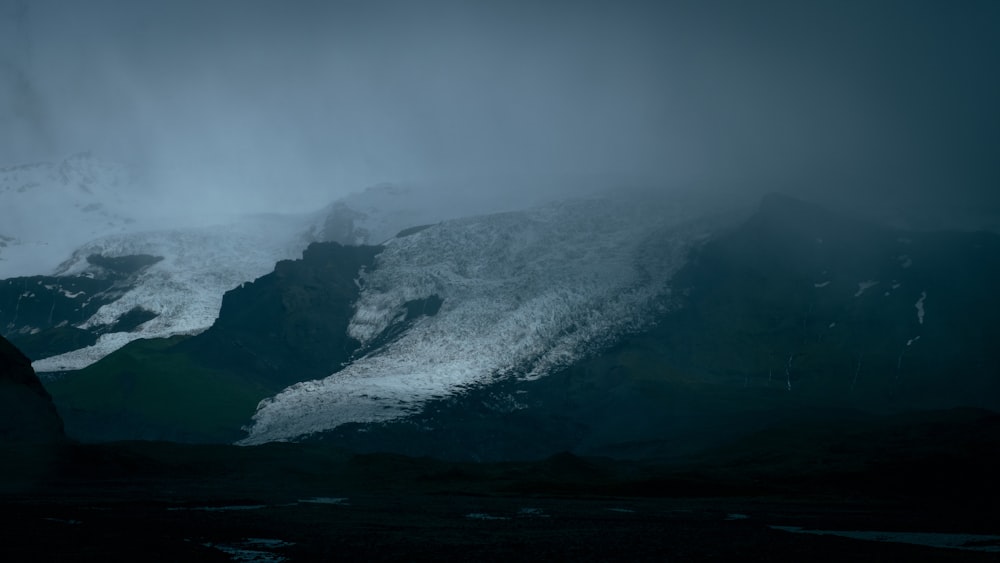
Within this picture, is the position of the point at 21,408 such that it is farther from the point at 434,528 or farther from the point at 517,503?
the point at 434,528

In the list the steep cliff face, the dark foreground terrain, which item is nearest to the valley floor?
the dark foreground terrain

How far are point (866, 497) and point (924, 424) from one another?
6059cm

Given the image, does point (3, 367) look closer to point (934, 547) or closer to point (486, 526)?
point (486, 526)

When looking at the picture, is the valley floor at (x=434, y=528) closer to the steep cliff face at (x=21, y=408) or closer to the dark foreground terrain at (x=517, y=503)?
the dark foreground terrain at (x=517, y=503)

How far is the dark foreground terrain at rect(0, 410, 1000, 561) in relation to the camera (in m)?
45.1

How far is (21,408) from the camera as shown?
124 metres

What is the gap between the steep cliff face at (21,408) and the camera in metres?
120

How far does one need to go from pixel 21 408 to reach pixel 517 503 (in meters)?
81.2

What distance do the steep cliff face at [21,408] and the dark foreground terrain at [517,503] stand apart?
827 cm

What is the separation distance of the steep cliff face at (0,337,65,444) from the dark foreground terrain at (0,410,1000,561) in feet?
27.1

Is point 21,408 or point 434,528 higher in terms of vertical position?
point 21,408

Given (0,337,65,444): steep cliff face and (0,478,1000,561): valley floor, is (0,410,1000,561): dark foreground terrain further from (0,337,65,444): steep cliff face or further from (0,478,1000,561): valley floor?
(0,337,65,444): steep cliff face

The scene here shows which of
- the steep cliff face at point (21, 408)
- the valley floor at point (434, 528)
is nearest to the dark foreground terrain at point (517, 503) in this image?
the valley floor at point (434, 528)

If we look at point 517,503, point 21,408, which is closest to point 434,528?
point 517,503
